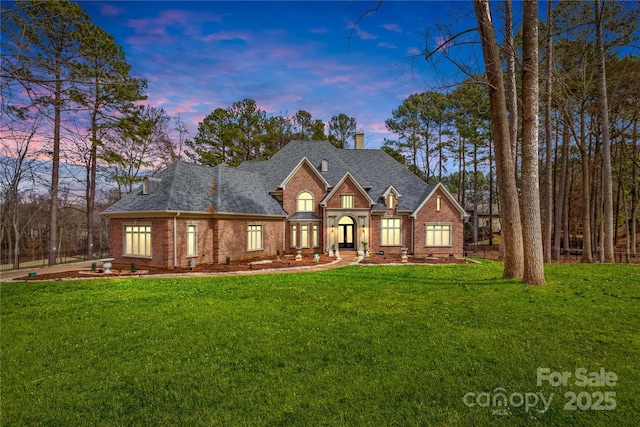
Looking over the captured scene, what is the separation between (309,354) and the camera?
5.56 m

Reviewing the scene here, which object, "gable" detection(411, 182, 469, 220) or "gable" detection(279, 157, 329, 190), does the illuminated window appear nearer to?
"gable" detection(279, 157, 329, 190)

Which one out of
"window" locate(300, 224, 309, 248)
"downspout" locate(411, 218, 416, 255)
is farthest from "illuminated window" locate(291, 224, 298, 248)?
"downspout" locate(411, 218, 416, 255)

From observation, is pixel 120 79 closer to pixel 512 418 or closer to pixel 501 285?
pixel 512 418

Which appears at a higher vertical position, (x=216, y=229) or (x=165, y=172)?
(x=165, y=172)

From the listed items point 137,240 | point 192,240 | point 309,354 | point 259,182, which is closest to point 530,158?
point 309,354

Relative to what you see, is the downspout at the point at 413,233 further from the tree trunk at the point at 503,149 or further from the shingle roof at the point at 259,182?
the tree trunk at the point at 503,149

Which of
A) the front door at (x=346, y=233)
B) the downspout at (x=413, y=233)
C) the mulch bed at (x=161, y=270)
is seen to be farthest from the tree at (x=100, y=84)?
the downspout at (x=413, y=233)

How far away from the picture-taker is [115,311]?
8.49m

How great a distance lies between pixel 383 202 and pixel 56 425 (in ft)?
77.3

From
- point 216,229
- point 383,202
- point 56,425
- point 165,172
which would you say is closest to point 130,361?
point 56,425

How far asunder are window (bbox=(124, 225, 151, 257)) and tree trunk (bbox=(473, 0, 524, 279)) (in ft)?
60.1

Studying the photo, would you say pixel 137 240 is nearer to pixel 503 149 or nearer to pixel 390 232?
pixel 390 232

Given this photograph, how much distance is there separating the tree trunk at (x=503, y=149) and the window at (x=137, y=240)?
721 inches

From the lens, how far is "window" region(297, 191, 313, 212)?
2484 centimetres
